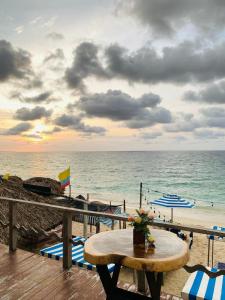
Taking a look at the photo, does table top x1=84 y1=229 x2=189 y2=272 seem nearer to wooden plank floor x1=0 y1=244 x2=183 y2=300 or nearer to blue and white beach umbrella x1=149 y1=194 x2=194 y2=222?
wooden plank floor x1=0 y1=244 x2=183 y2=300

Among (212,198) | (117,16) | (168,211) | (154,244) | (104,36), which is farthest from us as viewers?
(212,198)

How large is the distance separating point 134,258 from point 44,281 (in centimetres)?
215

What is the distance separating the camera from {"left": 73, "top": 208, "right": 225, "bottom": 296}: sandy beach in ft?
31.3

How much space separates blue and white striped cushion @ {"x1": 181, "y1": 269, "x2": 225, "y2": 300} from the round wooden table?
44.2 inches

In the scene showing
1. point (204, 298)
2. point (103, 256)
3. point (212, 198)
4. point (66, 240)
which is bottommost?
point (212, 198)

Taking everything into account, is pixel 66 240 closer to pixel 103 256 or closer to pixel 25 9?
pixel 103 256

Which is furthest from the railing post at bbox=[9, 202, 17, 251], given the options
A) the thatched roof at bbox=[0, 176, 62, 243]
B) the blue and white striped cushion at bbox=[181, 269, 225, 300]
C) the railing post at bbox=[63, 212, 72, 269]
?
the thatched roof at bbox=[0, 176, 62, 243]

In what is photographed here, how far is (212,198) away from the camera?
144ft

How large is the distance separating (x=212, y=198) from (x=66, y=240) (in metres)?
43.8

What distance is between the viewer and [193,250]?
14703 mm

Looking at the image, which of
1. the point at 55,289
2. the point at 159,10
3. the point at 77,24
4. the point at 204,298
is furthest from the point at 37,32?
the point at 204,298

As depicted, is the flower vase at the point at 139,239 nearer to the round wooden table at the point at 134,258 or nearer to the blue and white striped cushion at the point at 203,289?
the round wooden table at the point at 134,258

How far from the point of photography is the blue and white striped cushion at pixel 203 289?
3688mm

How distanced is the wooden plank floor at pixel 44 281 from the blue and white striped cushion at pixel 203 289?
14.3 inches
